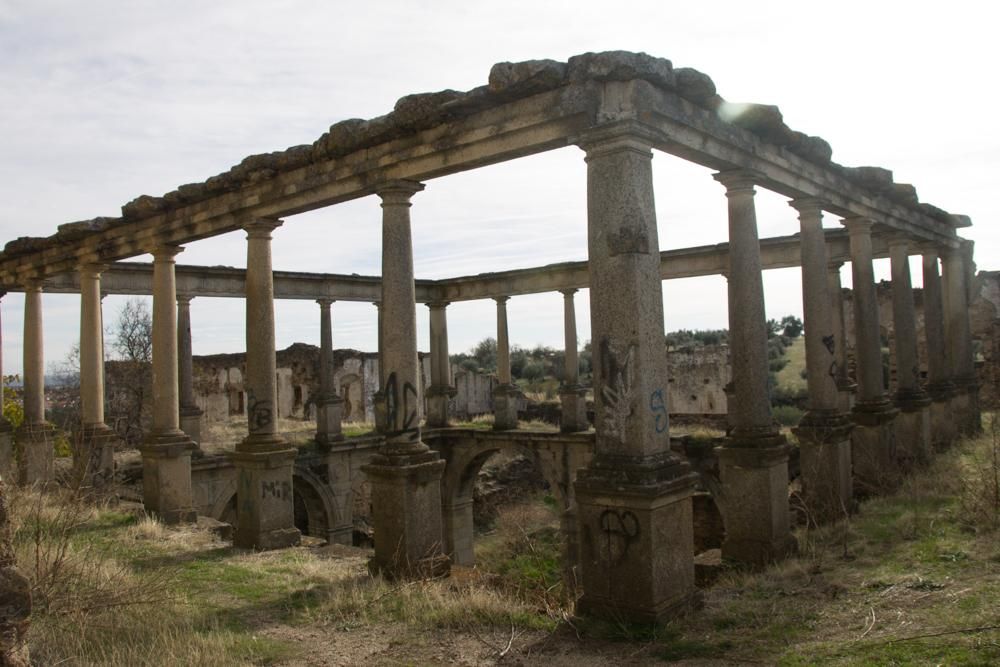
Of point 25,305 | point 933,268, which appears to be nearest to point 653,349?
point 933,268

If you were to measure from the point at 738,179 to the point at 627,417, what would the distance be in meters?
3.36

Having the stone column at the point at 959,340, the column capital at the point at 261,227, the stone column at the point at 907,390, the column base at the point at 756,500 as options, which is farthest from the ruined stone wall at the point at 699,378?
the column capital at the point at 261,227

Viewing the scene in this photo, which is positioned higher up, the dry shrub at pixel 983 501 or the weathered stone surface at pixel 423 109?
the weathered stone surface at pixel 423 109

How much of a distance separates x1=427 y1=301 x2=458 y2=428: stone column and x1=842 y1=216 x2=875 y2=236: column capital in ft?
35.3

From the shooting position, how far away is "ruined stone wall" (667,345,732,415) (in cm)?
2717

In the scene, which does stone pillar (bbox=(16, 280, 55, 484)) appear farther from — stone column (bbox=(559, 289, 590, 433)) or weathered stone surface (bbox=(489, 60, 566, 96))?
stone column (bbox=(559, 289, 590, 433))

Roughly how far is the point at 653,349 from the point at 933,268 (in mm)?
10293

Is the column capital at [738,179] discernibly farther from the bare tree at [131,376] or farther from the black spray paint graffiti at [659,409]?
the bare tree at [131,376]

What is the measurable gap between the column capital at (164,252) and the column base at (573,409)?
9.73 meters

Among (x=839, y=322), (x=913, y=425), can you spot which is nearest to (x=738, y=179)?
(x=913, y=425)

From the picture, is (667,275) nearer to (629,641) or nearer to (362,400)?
(629,641)

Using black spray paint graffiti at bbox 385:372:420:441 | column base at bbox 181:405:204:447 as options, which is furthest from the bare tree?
black spray paint graffiti at bbox 385:372:420:441

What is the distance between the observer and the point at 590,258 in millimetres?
5848

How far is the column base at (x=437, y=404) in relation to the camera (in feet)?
63.6
